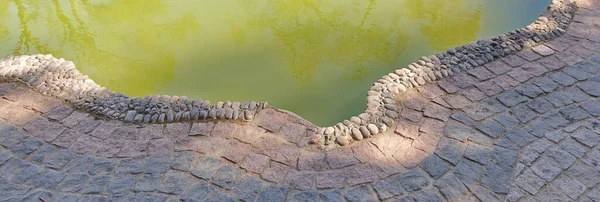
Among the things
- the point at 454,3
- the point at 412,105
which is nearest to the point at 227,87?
the point at 412,105

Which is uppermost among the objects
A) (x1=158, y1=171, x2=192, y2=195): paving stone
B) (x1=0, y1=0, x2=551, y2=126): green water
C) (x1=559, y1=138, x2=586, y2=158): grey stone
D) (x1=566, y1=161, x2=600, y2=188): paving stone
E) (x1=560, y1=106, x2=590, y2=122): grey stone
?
(x1=0, y1=0, x2=551, y2=126): green water

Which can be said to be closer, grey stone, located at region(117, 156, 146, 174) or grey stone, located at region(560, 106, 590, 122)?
grey stone, located at region(117, 156, 146, 174)

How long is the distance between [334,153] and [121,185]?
1219 millimetres

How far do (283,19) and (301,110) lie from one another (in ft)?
4.53

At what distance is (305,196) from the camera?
7.59 ft

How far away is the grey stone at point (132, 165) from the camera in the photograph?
2.47 meters

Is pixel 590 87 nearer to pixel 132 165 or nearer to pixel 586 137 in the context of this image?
pixel 586 137

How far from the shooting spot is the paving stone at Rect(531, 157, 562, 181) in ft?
7.90

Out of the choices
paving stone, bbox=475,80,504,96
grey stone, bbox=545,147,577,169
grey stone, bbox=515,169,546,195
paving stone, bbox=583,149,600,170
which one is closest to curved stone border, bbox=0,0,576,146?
paving stone, bbox=475,80,504,96

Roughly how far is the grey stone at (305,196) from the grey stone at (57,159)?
1.38 meters

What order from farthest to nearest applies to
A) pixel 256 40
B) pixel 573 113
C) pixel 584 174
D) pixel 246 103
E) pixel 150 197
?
1. pixel 256 40
2. pixel 246 103
3. pixel 573 113
4. pixel 584 174
5. pixel 150 197

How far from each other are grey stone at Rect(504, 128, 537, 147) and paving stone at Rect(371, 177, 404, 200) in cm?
83

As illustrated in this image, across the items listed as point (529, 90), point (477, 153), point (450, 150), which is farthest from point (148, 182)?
point (529, 90)

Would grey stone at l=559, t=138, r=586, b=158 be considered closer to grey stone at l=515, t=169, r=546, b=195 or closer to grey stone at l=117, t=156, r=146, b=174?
grey stone at l=515, t=169, r=546, b=195
